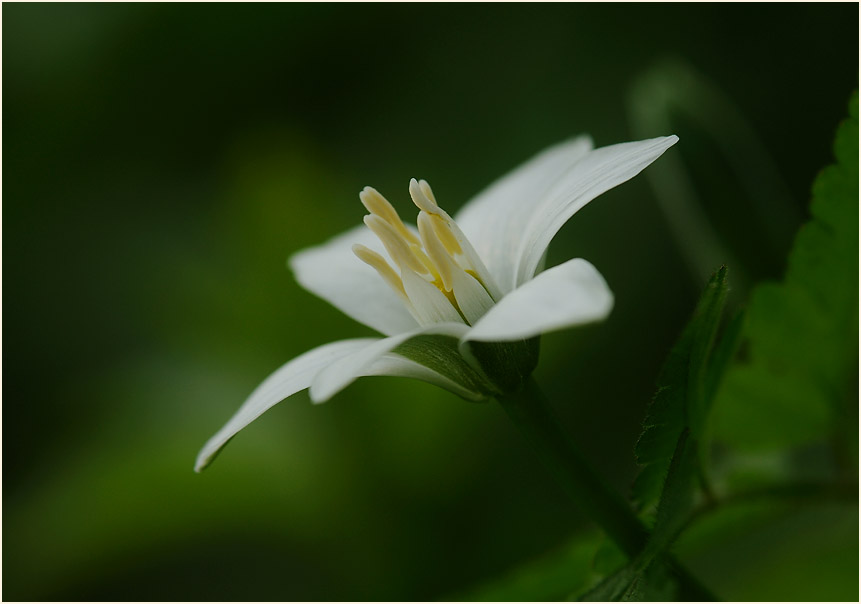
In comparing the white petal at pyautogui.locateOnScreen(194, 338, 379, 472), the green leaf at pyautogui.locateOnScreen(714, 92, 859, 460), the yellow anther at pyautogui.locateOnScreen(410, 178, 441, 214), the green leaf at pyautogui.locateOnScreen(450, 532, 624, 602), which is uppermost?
the yellow anther at pyautogui.locateOnScreen(410, 178, 441, 214)

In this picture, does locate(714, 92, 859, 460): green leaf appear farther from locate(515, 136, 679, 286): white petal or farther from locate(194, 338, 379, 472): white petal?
locate(194, 338, 379, 472): white petal

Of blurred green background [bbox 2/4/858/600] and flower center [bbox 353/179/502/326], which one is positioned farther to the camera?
blurred green background [bbox 2/4/858/600]

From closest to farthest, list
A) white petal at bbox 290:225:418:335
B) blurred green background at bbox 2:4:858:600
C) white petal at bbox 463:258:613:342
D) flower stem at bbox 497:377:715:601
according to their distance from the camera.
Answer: white petal at bbox 463:258:613:342 → flower stem at bbox 497:377:715:601 → white petal at bbox 290:225:418:335 → blurred green background at bbox 2:4:858:600

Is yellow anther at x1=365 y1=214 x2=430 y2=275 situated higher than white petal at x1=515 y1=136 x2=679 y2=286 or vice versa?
yellow anther at x1=365 y1=214 x2=430 y2=275

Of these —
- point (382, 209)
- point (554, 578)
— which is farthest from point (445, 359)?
point (554, 578)

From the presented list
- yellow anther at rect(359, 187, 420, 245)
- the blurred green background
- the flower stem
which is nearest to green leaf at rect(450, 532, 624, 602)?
the flower stem
